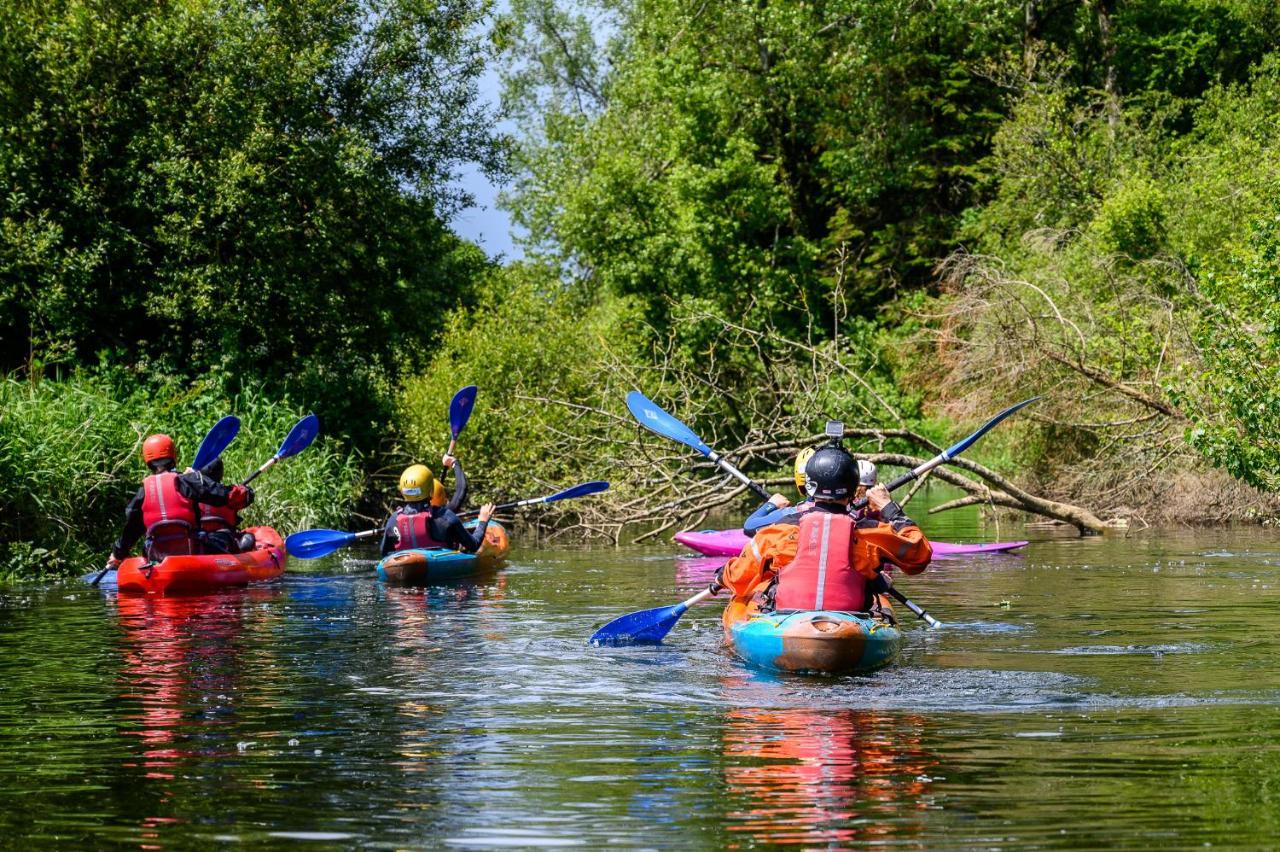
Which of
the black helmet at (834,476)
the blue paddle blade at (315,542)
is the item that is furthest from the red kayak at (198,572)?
the black helmet at (834,476)

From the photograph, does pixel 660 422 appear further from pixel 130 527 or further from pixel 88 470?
pixel 88 470

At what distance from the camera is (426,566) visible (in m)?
14.9

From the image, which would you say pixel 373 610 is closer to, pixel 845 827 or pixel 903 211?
pixel 845 827

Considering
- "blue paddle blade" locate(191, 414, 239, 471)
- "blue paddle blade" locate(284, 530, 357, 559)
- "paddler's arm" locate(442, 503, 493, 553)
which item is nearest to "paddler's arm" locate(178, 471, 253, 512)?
"blue paddle blade" locate(191, 414, 239, 471)

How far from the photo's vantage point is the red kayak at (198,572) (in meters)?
13.8

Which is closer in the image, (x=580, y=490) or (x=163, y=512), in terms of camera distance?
(x=163, y=512)

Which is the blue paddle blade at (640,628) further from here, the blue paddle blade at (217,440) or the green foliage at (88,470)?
the green foliage at (88,470)

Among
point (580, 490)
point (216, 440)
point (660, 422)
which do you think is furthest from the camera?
point (580, 490)

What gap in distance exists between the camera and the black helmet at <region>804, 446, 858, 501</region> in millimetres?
8812

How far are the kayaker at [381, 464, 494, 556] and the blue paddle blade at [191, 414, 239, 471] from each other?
5.82ft

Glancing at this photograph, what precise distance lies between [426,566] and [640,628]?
197 inches

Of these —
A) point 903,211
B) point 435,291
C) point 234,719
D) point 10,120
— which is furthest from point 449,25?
point 234,719

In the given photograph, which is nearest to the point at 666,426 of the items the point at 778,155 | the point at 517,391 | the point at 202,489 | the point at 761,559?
the point at 761,559

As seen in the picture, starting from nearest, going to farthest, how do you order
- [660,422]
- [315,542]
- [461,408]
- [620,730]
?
[620,730], [660,422], [315,542], [461,408]
